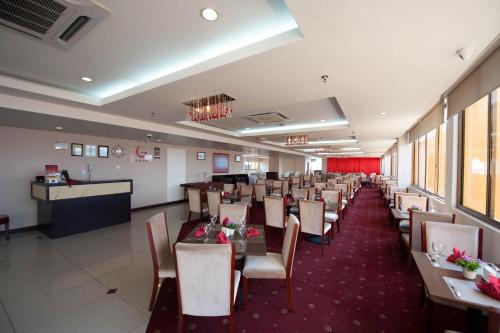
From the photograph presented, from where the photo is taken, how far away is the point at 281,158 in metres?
16.3

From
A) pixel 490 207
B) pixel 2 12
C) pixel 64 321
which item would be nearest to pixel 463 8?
pixel 490 207

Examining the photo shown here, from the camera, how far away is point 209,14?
72.9 inches

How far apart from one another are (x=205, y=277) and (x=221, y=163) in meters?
8.94

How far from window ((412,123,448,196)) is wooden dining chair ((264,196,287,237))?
3.18 m

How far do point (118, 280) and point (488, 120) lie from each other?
532 centimetres

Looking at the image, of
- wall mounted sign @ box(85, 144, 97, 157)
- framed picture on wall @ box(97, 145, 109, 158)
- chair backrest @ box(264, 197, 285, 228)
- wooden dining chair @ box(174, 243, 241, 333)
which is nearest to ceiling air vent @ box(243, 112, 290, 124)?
chair backrest @ box(264, 197, 285, 228)

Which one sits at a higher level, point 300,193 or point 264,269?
point 300,193

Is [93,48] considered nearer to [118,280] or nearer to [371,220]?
[118,280]

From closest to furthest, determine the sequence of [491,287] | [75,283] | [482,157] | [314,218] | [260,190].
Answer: [491,287], [75,283], [482,157], [314,218], [260,190]

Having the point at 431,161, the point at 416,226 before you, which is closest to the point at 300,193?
the point at 416,226

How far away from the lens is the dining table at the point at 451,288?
4.38ft

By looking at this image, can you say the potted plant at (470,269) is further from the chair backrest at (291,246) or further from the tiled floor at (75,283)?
the tiled floor at (75,283)

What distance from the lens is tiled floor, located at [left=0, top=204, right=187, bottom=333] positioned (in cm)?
207

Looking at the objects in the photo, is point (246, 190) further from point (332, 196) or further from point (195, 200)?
point (332, 196)
